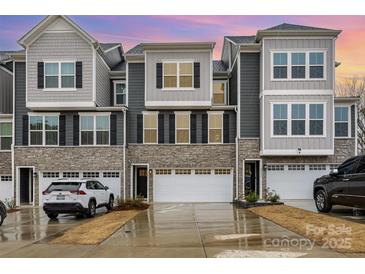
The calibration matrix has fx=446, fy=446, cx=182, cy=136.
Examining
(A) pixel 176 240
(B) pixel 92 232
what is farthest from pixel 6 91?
(A) pixel 176 240

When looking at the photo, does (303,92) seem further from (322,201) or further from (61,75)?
(61,75)

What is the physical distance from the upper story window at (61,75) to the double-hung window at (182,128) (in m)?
6.32

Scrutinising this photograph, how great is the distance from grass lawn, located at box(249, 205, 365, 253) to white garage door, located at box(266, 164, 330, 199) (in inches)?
276

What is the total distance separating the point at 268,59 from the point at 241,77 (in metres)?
1.88

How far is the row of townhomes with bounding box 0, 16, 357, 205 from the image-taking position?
78.9 feet

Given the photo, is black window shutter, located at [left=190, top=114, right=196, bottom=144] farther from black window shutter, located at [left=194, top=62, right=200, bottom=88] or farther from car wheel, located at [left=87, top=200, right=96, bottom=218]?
car wheel, located at [left=87, top=200, right=96, bottom=218]

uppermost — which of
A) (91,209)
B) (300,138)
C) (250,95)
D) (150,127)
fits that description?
(250,95)

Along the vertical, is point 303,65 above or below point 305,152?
above

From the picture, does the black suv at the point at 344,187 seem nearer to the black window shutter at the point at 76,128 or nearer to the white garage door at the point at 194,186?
the white garage door at the point at 194,186

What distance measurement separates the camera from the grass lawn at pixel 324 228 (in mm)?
10461

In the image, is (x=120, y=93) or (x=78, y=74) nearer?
(x=78, y=74)

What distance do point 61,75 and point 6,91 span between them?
Result: 5544 millimetres

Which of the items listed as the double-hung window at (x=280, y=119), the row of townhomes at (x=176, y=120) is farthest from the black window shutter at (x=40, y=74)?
the double-hung window at (x=280, y=119)

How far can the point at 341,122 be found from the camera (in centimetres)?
2552
